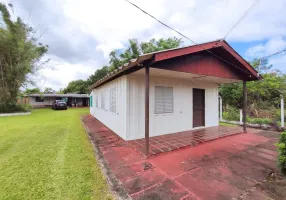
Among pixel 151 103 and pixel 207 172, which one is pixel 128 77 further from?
pixel 207 172

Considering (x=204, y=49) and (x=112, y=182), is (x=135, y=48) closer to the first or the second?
(x=204, y=49)

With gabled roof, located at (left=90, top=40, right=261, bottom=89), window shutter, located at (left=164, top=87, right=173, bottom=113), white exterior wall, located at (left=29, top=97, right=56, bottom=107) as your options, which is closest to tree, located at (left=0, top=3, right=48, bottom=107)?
white exterior wall, located at (left=29, top=97, right=56, bottom=107)

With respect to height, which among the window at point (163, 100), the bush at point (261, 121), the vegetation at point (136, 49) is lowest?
the bush at point (261, 121)

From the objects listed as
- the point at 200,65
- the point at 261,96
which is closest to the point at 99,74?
the point at 261,96

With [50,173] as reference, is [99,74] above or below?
above

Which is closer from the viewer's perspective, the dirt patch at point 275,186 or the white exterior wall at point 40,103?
the dirt patch at point 275,186

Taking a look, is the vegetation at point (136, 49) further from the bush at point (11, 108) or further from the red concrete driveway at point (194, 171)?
the red concrete driveway at point (194, 171)

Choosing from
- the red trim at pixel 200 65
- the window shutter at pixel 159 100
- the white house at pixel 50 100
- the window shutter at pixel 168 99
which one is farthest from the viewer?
the white house at pixel 50 100

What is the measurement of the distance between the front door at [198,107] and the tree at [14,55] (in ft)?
55.0

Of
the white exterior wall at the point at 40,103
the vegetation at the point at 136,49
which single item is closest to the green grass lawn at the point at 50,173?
the vegetation at the point at 136,49

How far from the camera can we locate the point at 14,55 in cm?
1415

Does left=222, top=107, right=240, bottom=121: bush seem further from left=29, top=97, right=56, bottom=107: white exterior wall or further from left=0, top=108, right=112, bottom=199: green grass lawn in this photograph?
left=29, top=97, right=56, bottom=107: white exterior wall

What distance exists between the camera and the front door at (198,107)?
23.7 feet

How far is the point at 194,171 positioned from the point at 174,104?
3.56 meters
